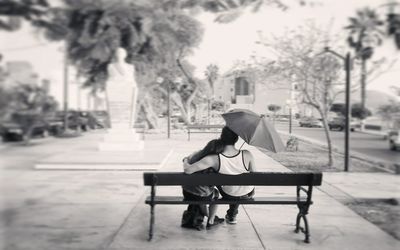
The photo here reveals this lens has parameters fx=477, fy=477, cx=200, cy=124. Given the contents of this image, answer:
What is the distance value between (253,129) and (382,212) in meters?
2.16

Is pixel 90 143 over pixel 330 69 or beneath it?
beneath

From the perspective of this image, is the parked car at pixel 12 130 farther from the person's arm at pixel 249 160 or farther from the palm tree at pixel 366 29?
the person's arm at pixel 249 160

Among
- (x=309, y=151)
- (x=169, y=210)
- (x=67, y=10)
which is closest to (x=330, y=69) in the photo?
(x=309, y=151)

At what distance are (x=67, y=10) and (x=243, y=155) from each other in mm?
2630

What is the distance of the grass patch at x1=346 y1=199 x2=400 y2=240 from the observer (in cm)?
471

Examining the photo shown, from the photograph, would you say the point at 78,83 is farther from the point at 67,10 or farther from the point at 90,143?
the point at 90,143

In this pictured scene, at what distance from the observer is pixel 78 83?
89.7 inches

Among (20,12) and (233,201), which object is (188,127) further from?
(20,12)

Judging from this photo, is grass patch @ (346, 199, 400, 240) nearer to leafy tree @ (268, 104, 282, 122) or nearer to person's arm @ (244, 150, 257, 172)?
person's arm @ (244, 150, 257, 172)

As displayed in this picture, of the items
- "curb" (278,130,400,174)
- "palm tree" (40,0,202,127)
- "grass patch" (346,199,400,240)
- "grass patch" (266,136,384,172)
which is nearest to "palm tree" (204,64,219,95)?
"palm tree" (40,0,202,127)

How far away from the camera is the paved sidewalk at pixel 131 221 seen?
3905 millimetres

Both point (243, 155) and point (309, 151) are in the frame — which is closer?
point (243, 155)

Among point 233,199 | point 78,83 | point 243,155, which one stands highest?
point 78,83

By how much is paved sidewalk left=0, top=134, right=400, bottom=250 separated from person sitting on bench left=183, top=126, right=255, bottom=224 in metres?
0.38
